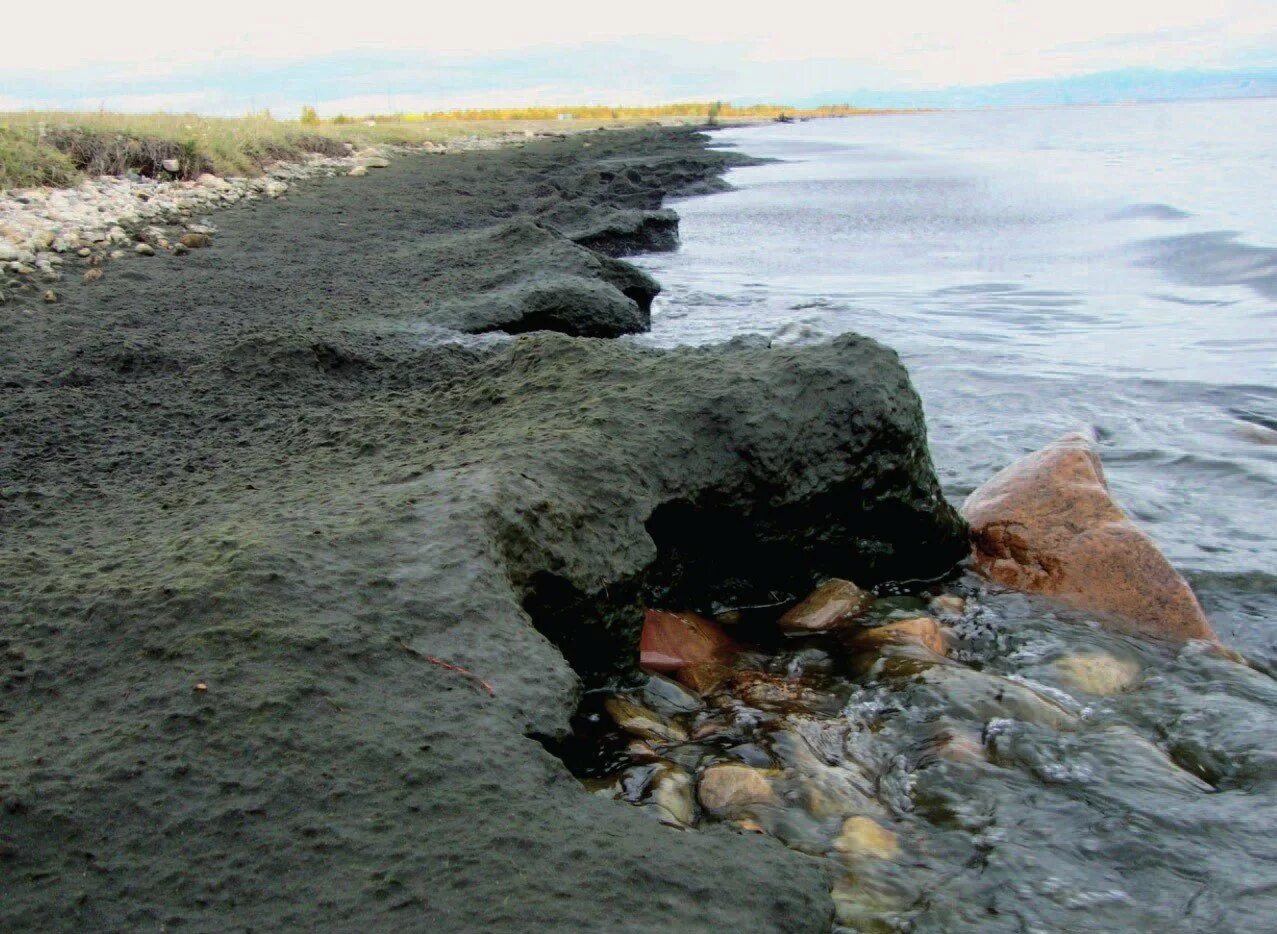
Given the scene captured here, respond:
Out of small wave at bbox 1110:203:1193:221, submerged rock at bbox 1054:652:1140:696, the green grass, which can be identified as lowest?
submerged rock at bbox 1054:652:1140:696

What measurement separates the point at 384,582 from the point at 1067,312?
9706 millimetres

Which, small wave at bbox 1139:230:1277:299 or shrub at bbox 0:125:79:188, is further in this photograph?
small wave at bbox 1139:230:1277:299

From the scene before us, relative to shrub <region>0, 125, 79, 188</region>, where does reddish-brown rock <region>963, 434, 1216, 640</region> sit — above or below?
below

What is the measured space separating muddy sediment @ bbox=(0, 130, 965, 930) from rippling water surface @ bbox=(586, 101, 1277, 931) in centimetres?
46

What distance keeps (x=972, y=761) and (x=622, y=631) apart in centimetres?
99

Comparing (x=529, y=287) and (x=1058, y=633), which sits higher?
(x=529, y=287)

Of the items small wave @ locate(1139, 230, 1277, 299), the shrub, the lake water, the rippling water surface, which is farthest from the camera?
small wave @ locate(1139, 230, 1277, 299)

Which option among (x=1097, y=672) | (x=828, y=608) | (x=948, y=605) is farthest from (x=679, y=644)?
(x=1097, y=672)

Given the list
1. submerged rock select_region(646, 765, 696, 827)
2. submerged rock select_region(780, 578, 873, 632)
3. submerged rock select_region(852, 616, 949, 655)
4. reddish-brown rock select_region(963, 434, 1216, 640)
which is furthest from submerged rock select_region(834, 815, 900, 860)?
reddish-brown rock select_region(963, 434, 1216, 640)

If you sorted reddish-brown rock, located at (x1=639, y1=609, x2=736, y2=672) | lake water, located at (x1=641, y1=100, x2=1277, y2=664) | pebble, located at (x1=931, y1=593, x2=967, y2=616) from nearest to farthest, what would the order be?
reddish-brown rock, located at (x1=639, y1=609, x2=736, y2=672) < pebble, located at (x1=931, y1=593, x2=967, y2=616) < lake water, located at (x1=641, y1=100, x2=1277, y2=664)

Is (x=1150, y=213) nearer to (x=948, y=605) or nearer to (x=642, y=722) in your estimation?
(x=948, y=605)

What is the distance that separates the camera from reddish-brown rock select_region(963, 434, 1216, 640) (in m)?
3.62

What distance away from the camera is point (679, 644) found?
3.15m

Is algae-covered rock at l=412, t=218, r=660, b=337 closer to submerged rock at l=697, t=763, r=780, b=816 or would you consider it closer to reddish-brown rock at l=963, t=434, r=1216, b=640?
reddish-brown rock at l=963, t=434, r=1216, b=640
